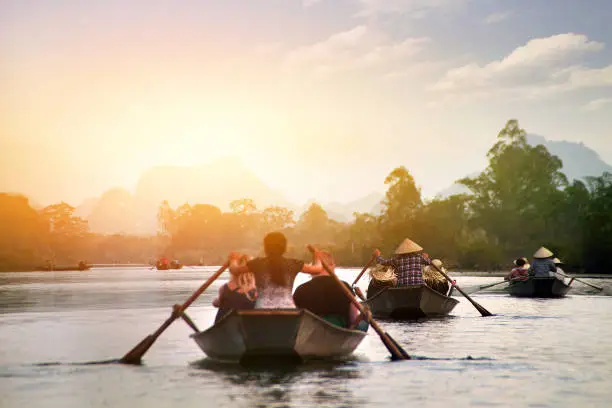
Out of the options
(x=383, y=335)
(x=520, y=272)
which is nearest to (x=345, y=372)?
(x=383, y=335)

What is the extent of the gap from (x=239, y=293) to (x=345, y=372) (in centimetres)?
218

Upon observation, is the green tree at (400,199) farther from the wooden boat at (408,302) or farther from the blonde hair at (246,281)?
the blonde hair at (246,281)

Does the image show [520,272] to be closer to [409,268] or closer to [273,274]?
Answer: [409,268]

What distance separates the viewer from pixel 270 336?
42.1ft

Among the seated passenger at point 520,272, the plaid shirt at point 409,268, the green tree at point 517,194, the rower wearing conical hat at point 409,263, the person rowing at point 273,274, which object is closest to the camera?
the person rowing at point 273,274

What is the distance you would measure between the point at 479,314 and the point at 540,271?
10.1m

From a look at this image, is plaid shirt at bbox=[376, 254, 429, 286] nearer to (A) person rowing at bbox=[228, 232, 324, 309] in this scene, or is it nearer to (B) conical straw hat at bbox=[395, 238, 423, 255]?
(B) conical straw hat at bbox=[395, 238, 423, 255]

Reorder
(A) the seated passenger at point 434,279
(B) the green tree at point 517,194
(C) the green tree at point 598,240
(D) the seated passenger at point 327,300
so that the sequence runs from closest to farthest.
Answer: (D) the seated passenger at point 327,300, (A) the seated passenger at point 434,279, (C) the green tree at point 598,240, (B) the green tree at point 517,194

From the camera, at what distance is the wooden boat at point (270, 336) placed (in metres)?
12.6

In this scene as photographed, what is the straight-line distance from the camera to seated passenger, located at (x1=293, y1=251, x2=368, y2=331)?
597 inches

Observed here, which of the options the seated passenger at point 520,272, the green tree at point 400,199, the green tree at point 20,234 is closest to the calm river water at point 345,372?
the seated passenger at point 520,272

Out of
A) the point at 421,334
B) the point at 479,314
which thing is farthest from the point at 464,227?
the point at 421,334

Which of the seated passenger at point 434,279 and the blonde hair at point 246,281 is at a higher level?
the blonde hair at point 246,281

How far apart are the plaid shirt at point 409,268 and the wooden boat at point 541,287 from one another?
1261 cm
